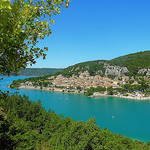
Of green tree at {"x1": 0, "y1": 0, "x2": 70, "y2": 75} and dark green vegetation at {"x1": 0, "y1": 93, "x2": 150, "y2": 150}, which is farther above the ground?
Result: green tree at {"x1": 0, "y1": 0, "x2": 70, "y2": 75}

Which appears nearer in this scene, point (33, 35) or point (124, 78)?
point (33, 35)

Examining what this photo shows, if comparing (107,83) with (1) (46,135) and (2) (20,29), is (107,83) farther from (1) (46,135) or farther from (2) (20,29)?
(2) (20,29)

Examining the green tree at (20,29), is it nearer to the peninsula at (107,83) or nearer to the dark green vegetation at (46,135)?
the dark green vegetation at (46,135)

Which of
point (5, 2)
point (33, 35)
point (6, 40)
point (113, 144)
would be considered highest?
Answer: point (5, 2)

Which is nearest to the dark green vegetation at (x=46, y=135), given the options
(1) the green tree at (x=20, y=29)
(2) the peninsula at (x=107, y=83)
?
(1) the green tree at (x=20, y=29)

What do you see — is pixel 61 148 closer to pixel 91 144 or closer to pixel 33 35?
pixel 91 144

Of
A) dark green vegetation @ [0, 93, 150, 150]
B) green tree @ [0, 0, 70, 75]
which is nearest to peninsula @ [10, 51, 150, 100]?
dark green vegetation @ [0, 93, 150, 150]

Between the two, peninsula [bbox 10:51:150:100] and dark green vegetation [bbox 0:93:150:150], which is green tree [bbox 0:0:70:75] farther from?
peninsula [bbox 10:51:150:100]

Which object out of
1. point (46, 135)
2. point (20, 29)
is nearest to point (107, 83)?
point (46, 135)

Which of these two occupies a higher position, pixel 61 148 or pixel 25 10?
pixel 25 10

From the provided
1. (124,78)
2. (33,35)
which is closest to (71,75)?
(124,78)

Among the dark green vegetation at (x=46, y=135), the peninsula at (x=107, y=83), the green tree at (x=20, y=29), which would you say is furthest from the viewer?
the peninsula at (x=107, y=83)
